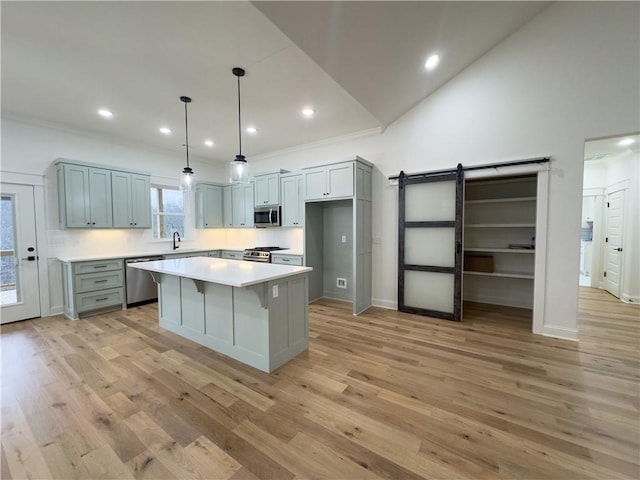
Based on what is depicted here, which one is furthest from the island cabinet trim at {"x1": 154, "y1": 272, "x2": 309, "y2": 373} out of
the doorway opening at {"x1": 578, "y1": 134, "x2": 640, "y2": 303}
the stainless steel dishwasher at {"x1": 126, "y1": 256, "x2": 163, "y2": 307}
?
the doorway opening at {"x1": 578, "y1": 134, "x2": 640, "y2": 303}

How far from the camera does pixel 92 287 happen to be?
4.20 metres

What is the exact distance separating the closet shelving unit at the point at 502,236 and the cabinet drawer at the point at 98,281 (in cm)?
597

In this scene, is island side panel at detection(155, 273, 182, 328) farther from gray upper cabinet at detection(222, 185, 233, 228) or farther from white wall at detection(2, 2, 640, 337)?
white wall at detection(2, 2, 640, 337)

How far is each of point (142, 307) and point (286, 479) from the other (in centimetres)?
444

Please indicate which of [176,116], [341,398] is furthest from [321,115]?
[341,398]

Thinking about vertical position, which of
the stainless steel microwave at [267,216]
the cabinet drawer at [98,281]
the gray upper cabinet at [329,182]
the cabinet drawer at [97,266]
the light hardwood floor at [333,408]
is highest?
the gray upper cabinet at [329,182]

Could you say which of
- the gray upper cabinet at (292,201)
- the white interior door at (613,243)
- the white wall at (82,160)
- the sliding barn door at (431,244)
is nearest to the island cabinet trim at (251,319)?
the sliding barn door at (431,244)

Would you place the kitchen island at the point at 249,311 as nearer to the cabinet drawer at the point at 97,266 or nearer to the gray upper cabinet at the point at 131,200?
the cabinet drawer at the point at 97,266

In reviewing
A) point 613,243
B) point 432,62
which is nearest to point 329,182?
point 432,62

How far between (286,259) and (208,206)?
2.71 m

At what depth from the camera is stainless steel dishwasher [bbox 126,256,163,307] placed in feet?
15.1

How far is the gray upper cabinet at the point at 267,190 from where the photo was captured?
17.2 ft

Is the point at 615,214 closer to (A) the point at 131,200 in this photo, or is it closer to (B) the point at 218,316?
(B) the point at 218,316

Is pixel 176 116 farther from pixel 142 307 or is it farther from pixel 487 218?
pixel 487 218
